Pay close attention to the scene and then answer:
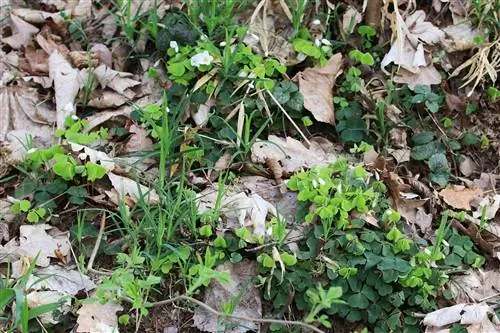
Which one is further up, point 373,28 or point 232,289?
point 373,28

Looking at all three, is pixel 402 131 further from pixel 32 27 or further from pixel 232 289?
pixel 32 27

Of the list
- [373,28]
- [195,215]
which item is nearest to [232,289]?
[195,215]

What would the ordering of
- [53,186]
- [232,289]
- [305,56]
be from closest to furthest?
[232,289] → [53,186] → [305,56]

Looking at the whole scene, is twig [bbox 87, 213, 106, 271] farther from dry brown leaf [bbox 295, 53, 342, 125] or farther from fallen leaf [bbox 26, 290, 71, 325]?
dry brown leaf [bbox 295, 53, 342, 125]

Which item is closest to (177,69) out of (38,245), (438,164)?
(38,245)

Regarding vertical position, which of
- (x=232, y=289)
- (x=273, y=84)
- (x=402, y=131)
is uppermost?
(x=273, y=84)

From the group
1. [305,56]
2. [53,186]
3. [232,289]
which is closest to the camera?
[232,289]

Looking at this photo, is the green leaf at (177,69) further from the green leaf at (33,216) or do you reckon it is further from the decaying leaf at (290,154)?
the green leaf at (33,216)

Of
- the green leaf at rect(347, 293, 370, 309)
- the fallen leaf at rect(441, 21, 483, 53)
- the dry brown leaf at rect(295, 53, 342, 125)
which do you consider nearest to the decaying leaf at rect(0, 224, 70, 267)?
the green leaf at rect(347, 293, 370, 309)
